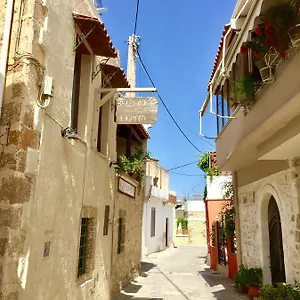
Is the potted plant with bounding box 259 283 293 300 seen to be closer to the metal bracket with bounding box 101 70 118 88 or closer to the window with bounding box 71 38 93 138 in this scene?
the window with bounding box 71 38 93 138

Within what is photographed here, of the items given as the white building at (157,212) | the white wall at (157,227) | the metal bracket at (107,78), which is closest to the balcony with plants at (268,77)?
the metal bracket at (107,78)

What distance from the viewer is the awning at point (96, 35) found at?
6.43 meters

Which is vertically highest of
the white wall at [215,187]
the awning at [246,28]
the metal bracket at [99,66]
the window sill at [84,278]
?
the metal bracket at [99,66]

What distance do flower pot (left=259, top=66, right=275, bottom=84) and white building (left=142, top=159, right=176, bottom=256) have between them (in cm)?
1593

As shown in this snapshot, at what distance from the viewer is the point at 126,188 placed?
36.3 ft

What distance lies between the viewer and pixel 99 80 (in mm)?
8164

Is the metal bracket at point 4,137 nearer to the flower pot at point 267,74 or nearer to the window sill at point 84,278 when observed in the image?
the window sill at point 84,278

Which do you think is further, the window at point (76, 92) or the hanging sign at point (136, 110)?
the hanging sign at point (136, 110)

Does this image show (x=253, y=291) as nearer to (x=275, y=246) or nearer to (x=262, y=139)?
(x=275, y=246)

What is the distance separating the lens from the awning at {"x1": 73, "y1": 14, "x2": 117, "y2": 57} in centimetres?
643

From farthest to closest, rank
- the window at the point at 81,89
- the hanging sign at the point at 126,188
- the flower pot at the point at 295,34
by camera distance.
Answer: the hanging sign at the point at 126,188
the window at the point at 81,89
the flower pot at the point at 295,34

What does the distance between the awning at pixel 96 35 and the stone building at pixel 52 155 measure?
20mm

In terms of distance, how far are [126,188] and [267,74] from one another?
653 cm

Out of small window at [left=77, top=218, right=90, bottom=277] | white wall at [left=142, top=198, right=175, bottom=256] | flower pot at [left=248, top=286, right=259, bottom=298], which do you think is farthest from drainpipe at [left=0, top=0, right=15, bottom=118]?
white wall at [left=142, top=198, right=175, bottom=256]
